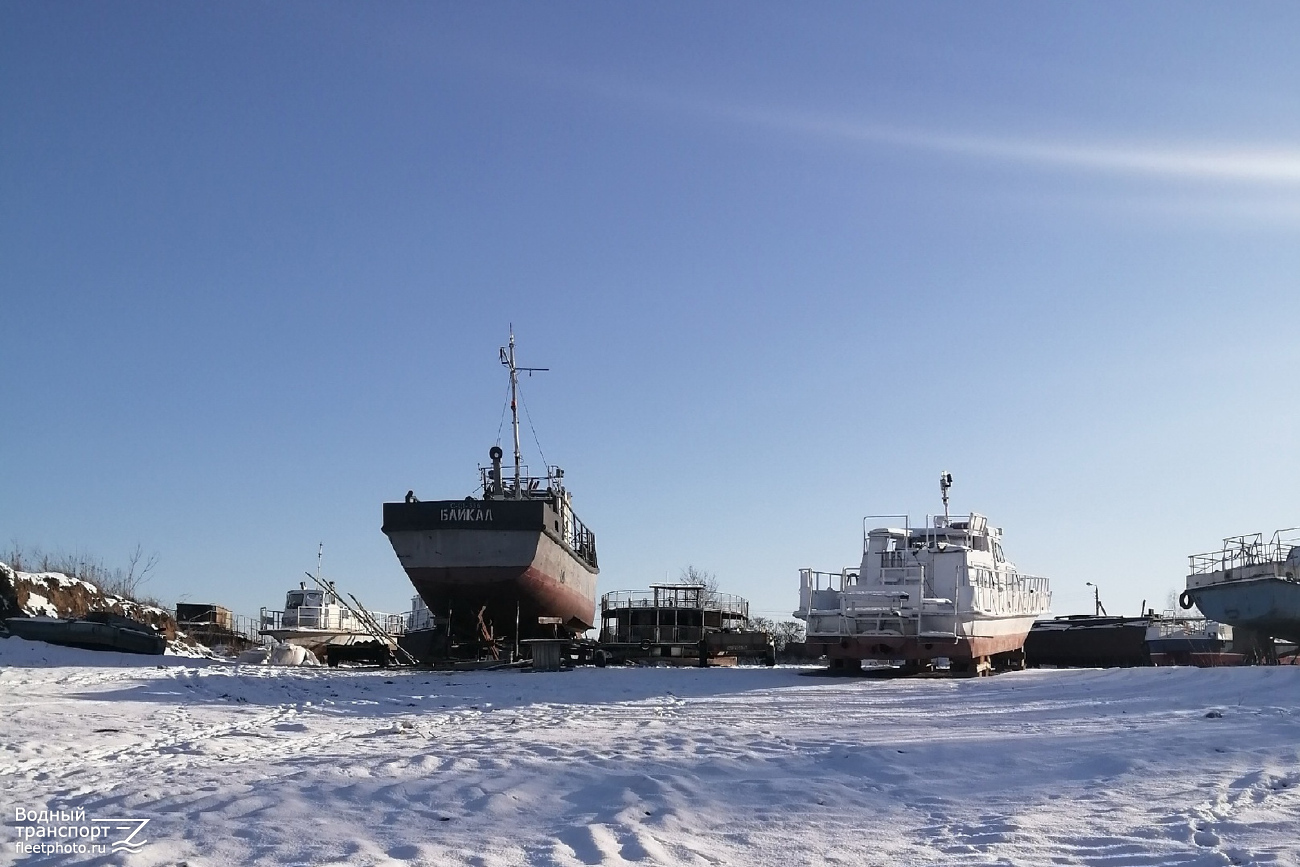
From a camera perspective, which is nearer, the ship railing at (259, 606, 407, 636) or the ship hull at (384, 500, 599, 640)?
the ship hull at (384, 500, 599, 640)

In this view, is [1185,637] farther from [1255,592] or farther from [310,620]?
[310,620]

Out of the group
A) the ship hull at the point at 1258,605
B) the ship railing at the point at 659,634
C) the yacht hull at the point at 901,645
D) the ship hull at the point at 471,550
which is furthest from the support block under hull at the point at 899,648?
the ship hull at the point at 1258,605

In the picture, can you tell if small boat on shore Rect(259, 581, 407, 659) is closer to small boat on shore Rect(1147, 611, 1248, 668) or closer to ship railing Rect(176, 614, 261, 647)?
ship railing Rect(176, 614, 261, 647)

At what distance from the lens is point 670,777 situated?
7.61 m

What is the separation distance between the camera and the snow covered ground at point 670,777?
18.8 ft

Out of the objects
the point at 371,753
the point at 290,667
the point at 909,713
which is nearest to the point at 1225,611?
the point at 909,713

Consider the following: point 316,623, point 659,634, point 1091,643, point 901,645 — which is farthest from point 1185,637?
point 316,623

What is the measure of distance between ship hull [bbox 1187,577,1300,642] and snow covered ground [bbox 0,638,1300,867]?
1406cm

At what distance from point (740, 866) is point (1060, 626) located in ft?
82.8

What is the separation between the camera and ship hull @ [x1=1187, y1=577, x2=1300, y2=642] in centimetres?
2558

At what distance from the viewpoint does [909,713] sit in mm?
11891

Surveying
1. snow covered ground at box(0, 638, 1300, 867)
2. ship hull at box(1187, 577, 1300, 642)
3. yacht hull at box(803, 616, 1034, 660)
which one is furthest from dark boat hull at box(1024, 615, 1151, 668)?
snow covered ground at box(0, 638, 1300, 867)

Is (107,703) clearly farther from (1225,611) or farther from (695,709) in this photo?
(1225,611)

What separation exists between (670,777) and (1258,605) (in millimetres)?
23968
